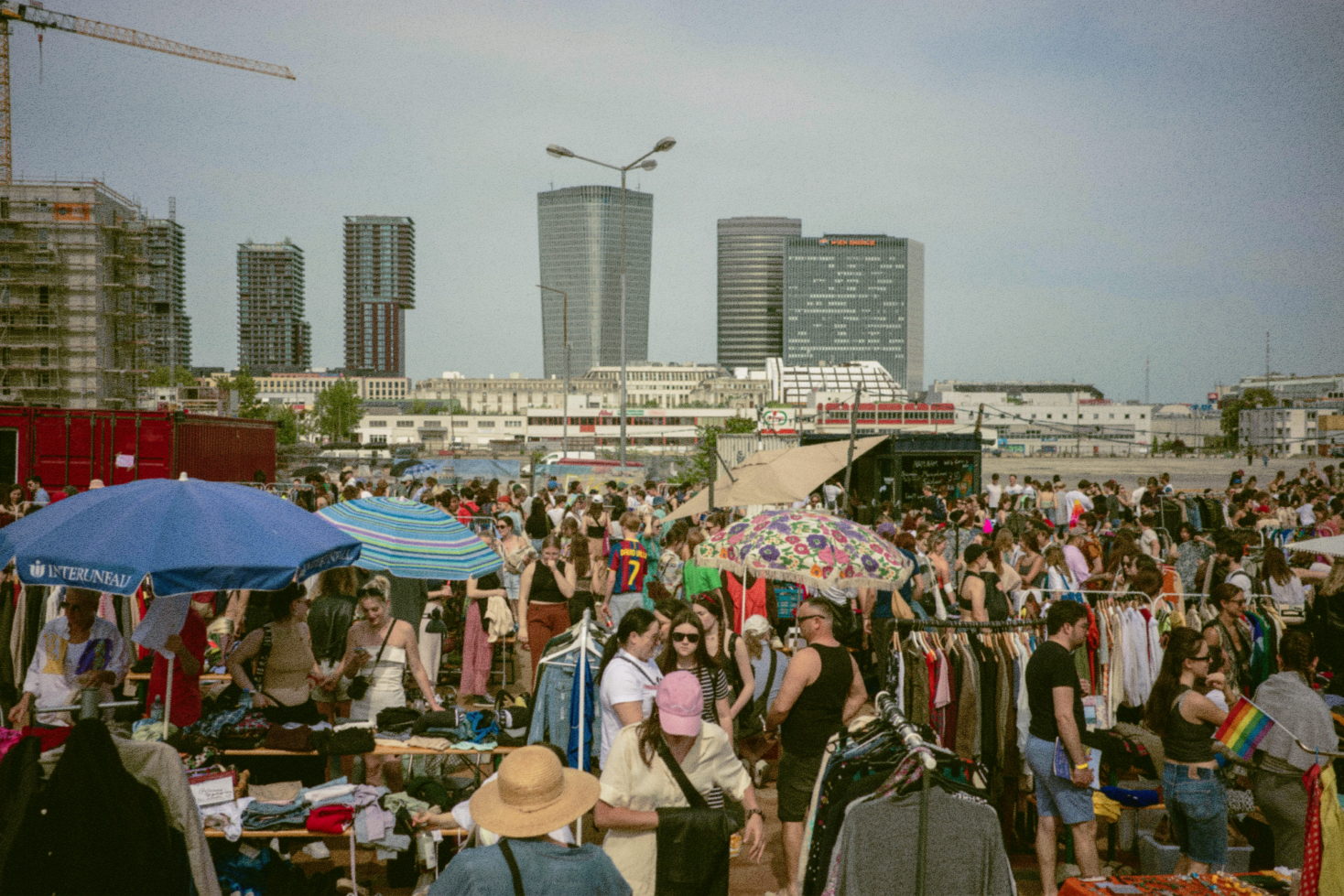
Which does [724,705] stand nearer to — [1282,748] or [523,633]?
[1282,748]

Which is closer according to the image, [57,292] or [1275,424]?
[57,292]

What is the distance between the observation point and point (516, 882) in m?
2.57

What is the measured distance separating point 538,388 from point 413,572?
191 meters

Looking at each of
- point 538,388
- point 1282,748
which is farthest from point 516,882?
point 538,388

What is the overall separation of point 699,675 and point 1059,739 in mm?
1801

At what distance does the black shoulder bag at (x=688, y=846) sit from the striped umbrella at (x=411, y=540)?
11.7ft

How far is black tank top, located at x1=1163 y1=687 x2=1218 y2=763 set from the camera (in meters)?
4.63

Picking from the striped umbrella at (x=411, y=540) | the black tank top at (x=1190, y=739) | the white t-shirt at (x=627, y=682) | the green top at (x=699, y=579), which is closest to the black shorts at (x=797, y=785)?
the white t-shirt at (x=627, y=682)

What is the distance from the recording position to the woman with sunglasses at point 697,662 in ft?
15.0

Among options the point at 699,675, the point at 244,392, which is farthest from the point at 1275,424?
the point at 699,675

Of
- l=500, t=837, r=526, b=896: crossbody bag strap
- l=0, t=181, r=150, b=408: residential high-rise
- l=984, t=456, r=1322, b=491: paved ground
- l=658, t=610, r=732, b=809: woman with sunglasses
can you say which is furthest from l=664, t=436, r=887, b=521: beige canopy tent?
l=0, t=181, r=150, b=408: residential high-rise

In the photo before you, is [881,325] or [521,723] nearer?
[521,723]

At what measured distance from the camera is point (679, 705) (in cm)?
352

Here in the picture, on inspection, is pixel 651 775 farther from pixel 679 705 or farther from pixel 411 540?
pixel 411 540
